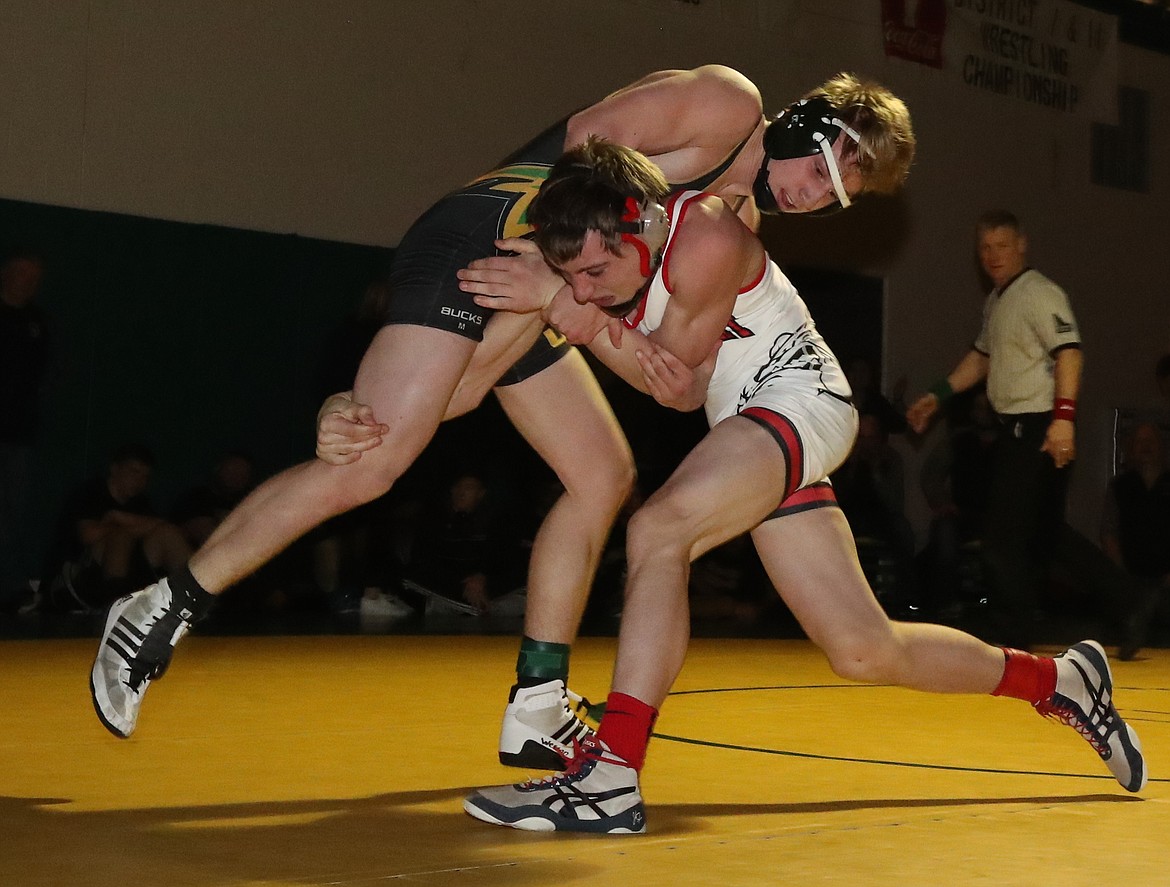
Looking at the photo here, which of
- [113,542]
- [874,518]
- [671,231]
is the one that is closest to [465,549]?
[113,542]

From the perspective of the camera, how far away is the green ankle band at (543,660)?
361 centimetres

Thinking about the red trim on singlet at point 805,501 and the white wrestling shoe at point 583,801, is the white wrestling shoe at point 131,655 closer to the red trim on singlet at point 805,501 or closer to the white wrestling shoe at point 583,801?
the white wrestling shoe at point 583,801

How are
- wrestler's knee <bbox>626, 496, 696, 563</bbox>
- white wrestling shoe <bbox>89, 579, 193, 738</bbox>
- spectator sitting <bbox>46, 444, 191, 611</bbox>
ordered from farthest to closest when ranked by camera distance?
spectator sitting <bbox>46, 444, 191, 611</bbox> < white wrestling shoe <bbox>89, 579, 193, 738</bbox> < wrestler's knee <bbox>626, 496, 696, 563</bbox>

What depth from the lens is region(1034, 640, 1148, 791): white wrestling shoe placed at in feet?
11.3

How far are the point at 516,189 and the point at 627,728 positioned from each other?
1.15m

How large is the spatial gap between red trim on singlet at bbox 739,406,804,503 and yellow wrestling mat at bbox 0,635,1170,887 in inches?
24.0

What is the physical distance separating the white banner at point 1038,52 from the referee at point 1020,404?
6846 mm

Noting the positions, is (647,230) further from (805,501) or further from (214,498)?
(214,498)

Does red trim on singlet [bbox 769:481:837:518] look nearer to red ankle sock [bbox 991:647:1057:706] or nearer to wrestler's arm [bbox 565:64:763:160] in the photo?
red ankle sock [bbox 991:647:1057:706]

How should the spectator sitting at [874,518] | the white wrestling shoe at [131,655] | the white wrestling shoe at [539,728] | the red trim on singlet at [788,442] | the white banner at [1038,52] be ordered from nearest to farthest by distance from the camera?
the red trim on singlet at [788,442] < the white wrestling shoe at [131,655] < the white wrestling shoe at [539,728] < the spectator sitting at [874,518] < the white banner at [1038,52]

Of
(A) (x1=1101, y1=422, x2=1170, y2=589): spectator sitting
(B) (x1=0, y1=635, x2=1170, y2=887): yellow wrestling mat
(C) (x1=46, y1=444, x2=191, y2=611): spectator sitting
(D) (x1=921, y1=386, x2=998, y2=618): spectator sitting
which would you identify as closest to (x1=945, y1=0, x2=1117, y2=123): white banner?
(D) (x1=921, y1=386, x2=998, y2=618): spectator sitting

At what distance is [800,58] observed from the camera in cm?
1234

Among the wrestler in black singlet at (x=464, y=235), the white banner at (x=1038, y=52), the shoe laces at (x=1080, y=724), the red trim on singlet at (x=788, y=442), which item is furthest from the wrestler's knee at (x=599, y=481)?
the white banner at (x=1038, y=52)

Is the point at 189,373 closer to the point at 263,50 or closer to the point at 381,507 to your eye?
the point at 381,507
